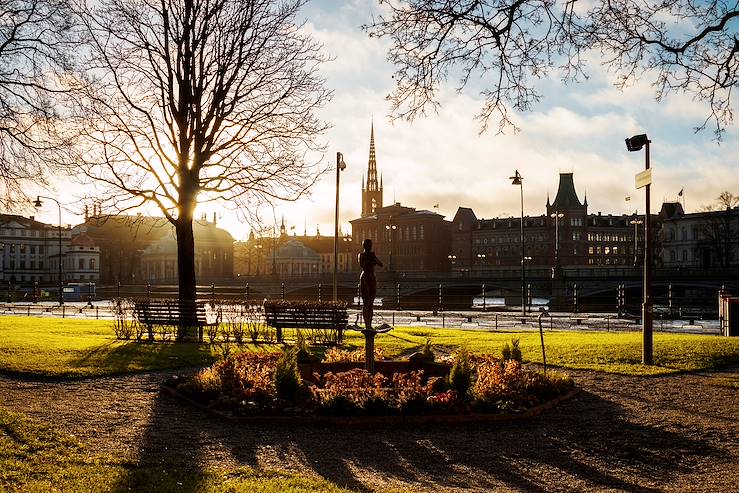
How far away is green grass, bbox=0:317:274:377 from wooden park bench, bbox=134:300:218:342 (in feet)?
3.26

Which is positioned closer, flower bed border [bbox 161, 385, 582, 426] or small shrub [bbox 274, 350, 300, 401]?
flower bed border [bbox 161, 385, 582, 426]

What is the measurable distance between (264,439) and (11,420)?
3.61 m

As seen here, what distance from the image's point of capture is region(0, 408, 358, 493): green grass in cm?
710

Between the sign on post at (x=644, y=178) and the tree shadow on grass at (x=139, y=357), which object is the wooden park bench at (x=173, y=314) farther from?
the sign on post at (x=644, y=178)

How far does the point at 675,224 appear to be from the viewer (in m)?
115

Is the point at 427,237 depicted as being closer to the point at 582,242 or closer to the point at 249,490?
the point at 582,242

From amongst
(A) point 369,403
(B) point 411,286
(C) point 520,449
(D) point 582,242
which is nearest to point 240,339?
(A) point 369,403

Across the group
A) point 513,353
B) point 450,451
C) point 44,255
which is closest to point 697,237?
point 513,353

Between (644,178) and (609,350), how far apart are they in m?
4.59

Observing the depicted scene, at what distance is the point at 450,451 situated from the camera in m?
9.00

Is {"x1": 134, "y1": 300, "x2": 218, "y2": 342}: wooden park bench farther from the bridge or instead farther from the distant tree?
the distant tree

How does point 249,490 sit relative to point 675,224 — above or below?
below

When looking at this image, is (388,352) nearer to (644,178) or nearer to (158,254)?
(644,178)

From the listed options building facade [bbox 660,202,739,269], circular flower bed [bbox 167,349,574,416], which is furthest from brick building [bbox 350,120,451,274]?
circular flower bed [bbox 167,349,574,416]
